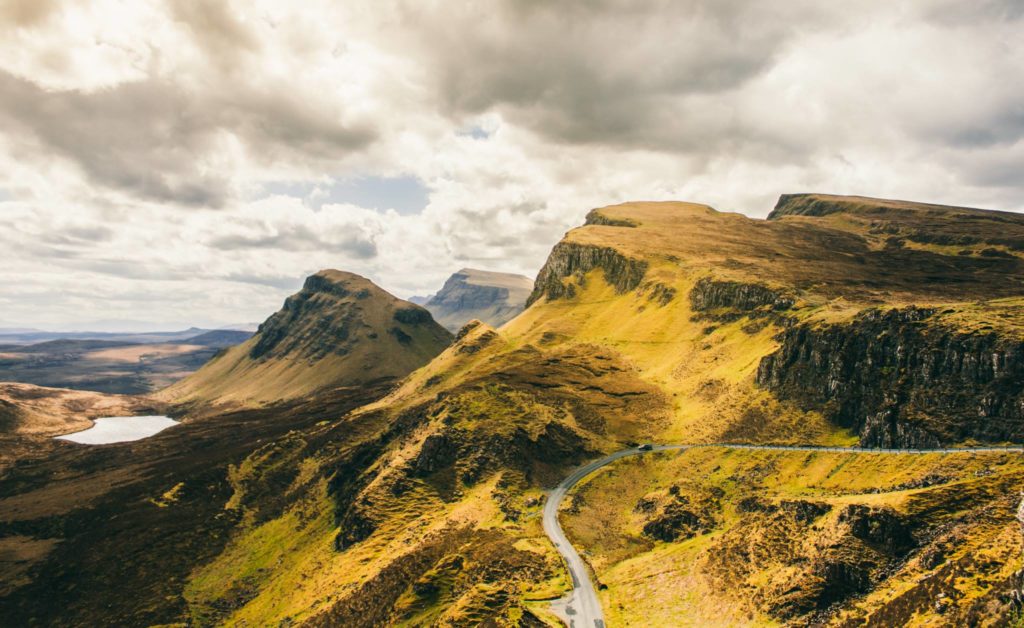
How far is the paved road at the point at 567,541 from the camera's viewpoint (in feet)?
230

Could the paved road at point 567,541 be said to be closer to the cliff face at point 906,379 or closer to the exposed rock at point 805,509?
the cliff face at point 906,379

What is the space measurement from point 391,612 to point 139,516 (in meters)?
118

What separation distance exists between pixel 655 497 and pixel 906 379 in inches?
2156

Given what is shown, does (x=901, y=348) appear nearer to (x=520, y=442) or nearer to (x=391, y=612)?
(x=520, y=442)

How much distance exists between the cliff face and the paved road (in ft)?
17.6

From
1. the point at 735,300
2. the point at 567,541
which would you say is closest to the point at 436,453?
the point at 567,541

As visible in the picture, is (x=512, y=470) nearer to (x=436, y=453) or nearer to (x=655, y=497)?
(x=436, y=453)

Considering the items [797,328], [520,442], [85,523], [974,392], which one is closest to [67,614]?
[85,523]

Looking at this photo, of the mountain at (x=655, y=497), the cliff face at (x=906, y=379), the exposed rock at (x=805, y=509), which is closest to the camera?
the mountain at (x=655, y=497)

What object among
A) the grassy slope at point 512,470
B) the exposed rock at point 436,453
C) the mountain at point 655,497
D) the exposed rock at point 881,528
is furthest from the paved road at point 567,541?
the exposed rock at point 436,453

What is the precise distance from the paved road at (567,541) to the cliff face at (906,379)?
5.36m

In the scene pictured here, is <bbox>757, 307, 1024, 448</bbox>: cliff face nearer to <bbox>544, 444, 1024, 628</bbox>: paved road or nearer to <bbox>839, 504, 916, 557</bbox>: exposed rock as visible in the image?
<bbox>544, 444, 1024, 628</bbox>: paved road

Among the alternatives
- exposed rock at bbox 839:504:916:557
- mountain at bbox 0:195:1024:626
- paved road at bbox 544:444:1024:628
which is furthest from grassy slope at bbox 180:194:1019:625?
exposed rock at bbox 839:504:916:557

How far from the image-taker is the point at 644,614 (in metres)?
68.6
